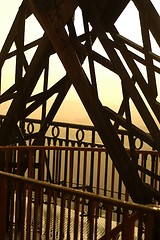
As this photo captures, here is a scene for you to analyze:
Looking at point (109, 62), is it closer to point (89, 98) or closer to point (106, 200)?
point (89, 98)

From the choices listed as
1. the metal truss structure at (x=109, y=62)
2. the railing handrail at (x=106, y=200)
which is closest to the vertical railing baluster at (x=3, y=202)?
the railing handrail at (x=106, y=200)

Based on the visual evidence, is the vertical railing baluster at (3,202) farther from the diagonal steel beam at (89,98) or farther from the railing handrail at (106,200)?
the diagonal steel beam at (89,98)

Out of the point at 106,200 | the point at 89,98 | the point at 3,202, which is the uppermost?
the point at 89,98

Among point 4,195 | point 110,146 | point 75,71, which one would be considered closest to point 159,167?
point 110,146

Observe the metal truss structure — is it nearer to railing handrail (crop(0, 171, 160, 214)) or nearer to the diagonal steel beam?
the diagonal steel beam

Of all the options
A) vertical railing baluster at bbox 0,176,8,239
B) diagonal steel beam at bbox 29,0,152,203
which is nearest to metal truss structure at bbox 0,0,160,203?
diagonal steel beam at bbox 29,0,152,203

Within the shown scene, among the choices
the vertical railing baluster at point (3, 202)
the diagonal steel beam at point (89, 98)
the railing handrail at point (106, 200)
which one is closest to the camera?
the railing handrail at point (106, 200)

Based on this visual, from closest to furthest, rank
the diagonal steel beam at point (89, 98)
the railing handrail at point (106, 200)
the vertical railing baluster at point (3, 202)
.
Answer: the railing handrail at point (106, 200)
the vertical railing baluster at point (3, 202)
the diagonal steel beam at point (89, 98)

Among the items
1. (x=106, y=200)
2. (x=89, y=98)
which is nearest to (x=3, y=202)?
(x=106, y=200)

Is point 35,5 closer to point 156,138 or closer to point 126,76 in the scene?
point 126,76

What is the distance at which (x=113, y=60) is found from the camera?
14.8ft

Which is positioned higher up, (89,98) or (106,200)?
(89,98)

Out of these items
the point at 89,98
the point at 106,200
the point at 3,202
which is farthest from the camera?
the point at 89,98

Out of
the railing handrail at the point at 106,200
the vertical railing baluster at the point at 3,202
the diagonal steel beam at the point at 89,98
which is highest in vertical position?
the diagonal steel beam at the point at 89,98
